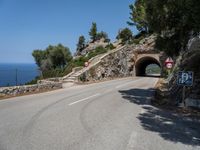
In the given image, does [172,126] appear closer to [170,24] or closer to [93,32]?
[170,24]

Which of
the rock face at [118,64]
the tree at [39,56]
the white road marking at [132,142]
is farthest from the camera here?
the tree at [39,56]

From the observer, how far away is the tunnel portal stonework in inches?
1468

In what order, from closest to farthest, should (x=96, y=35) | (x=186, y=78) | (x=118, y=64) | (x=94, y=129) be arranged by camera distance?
(x=94, y=129), (x=186, y=78), (x=118, y=64), (x=96, y=35)

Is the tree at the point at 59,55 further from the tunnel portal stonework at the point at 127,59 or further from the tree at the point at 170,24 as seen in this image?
the tree at the point at 170,24

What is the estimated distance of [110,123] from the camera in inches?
369

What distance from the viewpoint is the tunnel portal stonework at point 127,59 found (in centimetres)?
3728

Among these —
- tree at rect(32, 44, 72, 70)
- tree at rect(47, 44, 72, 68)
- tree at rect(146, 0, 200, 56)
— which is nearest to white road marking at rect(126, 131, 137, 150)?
tree at rect(146, 0, 200, 56)

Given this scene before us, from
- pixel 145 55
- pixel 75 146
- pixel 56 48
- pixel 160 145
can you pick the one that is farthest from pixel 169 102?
pixel 56 48

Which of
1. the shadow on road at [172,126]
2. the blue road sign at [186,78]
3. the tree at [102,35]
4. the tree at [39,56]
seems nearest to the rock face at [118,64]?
the blue road sign at [186,78]

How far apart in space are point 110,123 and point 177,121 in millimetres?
Result: 2872

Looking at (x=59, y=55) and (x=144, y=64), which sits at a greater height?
(x=59, y=55)

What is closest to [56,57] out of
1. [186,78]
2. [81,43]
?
[81,43]

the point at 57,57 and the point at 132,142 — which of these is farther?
the point at 57,57

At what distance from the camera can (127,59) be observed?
146ft
